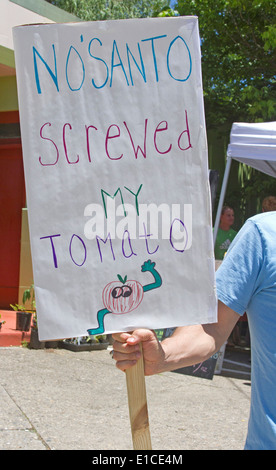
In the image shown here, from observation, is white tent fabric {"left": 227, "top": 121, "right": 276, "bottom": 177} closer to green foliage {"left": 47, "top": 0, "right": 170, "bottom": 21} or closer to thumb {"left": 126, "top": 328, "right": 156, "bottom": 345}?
thumb {"left": 126, "top": 328, "right": 156, "bottom": 345}

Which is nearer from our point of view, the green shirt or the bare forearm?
the bare forearm

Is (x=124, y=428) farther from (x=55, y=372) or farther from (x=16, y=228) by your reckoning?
(x=16, y=228)

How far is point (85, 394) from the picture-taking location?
5477 mm

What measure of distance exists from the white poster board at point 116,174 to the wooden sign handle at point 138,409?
0.14 metres

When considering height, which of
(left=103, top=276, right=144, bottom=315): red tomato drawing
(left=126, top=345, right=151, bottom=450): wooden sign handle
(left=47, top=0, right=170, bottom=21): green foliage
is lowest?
(left=126, top=345, right=151, bottom=450): wooden sign handle

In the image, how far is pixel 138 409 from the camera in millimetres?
1618

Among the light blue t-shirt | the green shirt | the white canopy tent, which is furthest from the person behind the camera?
the green shirt

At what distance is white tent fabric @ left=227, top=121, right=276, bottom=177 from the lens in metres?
5.76

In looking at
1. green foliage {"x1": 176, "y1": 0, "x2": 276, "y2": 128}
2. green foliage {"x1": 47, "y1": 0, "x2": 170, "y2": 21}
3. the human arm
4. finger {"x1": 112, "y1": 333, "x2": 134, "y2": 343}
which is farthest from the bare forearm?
green foliage {"x1": 47, "y1": 0, "x2": 170, "y2": 21}

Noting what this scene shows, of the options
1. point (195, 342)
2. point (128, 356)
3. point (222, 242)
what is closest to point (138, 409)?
point (128, 356)

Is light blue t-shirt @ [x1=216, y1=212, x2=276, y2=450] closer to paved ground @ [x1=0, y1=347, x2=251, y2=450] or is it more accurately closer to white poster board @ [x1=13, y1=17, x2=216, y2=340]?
white poster board @ [x1=13, y1=17, x2=216, y2=340]

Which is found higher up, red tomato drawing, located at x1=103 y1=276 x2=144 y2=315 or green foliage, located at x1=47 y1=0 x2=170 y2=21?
green foliage, located at x1=47 y1=0 x2=170 y2=21

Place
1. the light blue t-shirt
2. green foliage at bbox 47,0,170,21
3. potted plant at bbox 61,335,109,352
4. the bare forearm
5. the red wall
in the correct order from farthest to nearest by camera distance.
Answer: green foliage at bbox 47,0,170,21 → the red wall → potted plant at bbox 61,335,109,352 → the bare forearm → the light blue t-shirt

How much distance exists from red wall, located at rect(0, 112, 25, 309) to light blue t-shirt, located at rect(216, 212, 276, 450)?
6.83 meters
